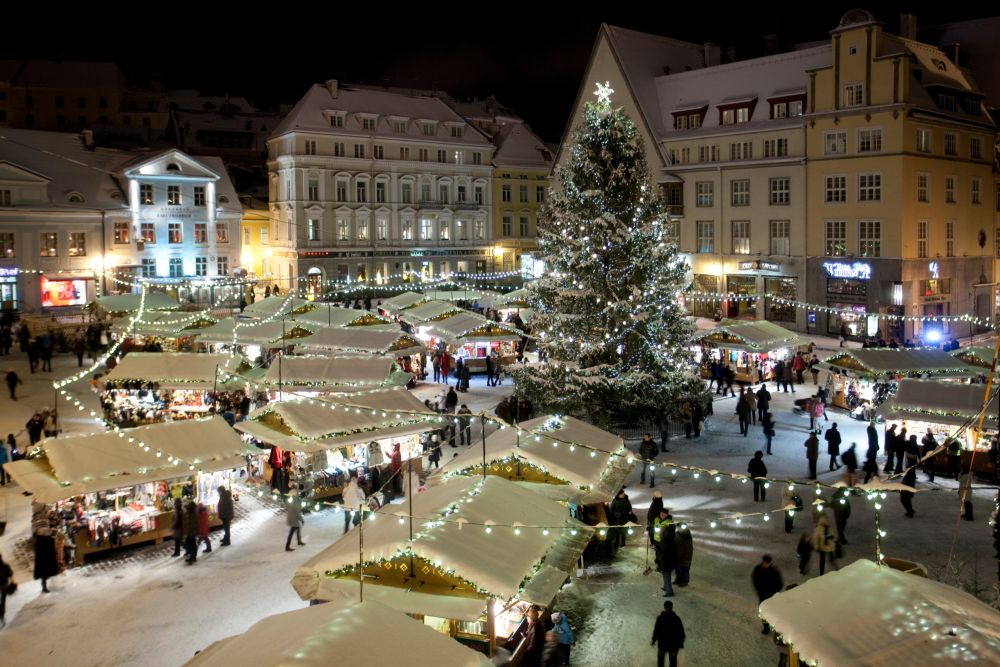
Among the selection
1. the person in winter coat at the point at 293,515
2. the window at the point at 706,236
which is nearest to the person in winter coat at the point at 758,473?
the person in winter coat at the point at 293,515

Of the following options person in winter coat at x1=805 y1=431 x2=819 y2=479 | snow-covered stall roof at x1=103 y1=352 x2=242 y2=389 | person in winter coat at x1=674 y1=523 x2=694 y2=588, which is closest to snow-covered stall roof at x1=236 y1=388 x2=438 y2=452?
snow-covered stall roof at x1=103 y1=352 x2=242 y2=389

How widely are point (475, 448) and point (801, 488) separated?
7.22 meters

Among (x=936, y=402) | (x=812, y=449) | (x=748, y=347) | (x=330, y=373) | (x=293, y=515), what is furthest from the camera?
(x=748, y=347)

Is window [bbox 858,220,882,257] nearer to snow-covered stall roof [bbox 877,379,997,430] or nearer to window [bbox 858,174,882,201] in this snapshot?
window [bbox 858,174,882,201]

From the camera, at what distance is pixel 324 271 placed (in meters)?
54.8

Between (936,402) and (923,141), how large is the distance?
74.7 ft

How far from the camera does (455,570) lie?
1026cm

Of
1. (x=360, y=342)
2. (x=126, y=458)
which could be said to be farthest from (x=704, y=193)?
(x=126, y=458)

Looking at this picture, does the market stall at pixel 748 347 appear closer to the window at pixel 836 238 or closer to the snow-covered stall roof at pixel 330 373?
the snow-covered stall roof at pixel 330 373

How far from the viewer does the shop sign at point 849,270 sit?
3838 centimetres

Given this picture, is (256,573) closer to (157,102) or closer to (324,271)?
(324,271)

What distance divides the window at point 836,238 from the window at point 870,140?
10.9ft

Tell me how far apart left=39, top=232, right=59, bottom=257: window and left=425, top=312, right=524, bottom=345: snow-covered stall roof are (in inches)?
902

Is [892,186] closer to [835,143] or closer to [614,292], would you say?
[835,143]
